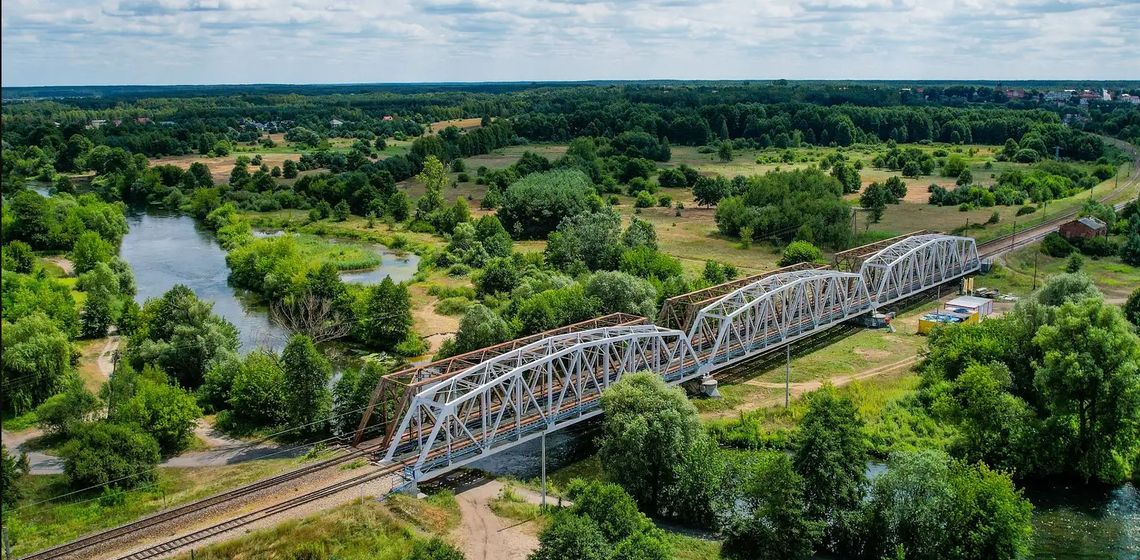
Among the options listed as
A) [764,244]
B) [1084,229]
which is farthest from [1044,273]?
[764,244]

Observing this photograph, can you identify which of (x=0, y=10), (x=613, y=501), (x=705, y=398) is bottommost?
(x=705, y=398)

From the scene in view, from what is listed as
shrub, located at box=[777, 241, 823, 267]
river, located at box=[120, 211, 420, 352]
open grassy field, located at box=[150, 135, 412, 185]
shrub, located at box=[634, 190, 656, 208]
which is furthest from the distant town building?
open grassy field, located at box=[150, 135, 412, 185]

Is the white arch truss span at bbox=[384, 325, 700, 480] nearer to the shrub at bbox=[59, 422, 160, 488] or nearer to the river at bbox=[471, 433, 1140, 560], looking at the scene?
the river at bbox=[471, 433, 1140, 560]

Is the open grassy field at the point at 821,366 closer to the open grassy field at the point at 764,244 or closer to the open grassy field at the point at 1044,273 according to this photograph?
the open grassy field at the point at 1044,273

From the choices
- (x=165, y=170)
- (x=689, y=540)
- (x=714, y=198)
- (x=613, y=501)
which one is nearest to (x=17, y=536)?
(x=613, y=501)

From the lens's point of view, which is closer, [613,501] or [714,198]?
[613,501]

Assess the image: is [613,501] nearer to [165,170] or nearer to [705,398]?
[705,398]

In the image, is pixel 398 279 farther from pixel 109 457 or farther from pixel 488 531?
pixel 488 531
